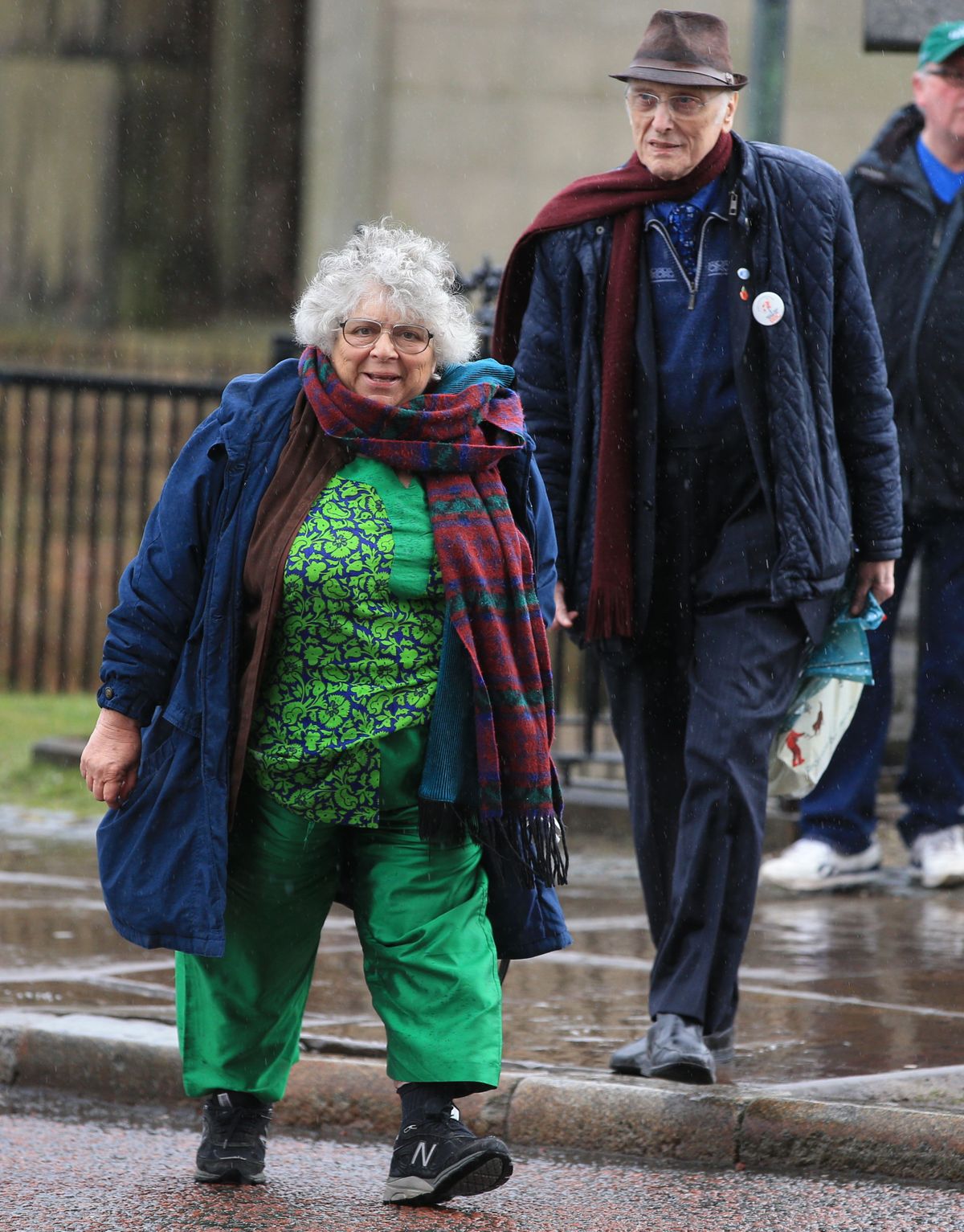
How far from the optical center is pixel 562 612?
17.4 ft

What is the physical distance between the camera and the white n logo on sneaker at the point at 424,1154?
13.9ft

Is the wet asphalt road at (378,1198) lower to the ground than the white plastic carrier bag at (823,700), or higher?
lower

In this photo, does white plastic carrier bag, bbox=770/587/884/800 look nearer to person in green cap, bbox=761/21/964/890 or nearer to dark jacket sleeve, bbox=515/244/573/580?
dark jacket sleeve, bbox=515/244/573/580

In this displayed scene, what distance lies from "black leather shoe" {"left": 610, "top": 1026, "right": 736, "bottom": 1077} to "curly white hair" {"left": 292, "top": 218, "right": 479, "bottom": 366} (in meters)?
1.54

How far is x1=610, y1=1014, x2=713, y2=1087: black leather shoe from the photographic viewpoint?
4.80 meters

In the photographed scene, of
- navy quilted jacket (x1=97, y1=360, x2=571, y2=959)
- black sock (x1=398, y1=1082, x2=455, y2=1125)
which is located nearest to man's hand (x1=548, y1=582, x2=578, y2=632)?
navy quilted jacket (x1=97, y1=360, x2=571, y2=959)

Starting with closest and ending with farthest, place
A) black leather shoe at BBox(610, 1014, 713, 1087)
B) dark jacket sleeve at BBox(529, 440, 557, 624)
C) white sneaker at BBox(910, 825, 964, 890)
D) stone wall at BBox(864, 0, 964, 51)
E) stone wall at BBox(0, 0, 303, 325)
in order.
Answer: dark jacket sleeve at BBox(529, 440, 557, 624)
black leather shoe at BBox(610, 1014, 713, 1087)
white sneaker at BBox(910, 825, 964, 890)
stone wall at BBox(864, 0, 964, 51)
stone wall at BBox(0, 0, 303, 325)

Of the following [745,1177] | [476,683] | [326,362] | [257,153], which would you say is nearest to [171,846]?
[476,683]

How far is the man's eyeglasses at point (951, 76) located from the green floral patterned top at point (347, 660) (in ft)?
11.2

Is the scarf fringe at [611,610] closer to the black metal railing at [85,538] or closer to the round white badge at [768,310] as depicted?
the round white badge at [768,310]

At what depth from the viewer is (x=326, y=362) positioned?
4484mm

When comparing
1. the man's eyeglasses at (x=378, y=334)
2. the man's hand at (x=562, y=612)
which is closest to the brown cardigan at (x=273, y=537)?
the man's eyeglasses at (x=378, y=334)

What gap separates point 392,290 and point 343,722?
0.84m

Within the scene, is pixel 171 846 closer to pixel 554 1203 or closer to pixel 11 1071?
pixel 554 1203
